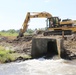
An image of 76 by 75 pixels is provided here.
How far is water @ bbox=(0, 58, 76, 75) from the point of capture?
16.2 m

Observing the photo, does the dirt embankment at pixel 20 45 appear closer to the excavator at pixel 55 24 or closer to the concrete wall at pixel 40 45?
the concrete wall at pixel 40 45

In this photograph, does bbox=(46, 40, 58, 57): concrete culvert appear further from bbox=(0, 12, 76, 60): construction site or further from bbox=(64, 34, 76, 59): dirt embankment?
bbox=(64, 34, 76, 59): dirt embankment

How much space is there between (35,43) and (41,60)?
3026mm

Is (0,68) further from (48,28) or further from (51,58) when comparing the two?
(48,28)

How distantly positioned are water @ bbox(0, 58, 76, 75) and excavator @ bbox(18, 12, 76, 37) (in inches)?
351

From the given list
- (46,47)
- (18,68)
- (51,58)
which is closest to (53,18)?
(46,47)

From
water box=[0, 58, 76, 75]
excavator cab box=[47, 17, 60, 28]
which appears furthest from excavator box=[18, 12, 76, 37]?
water box=[0, 58, 76, 75]

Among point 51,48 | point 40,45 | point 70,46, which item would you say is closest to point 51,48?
point 51,48

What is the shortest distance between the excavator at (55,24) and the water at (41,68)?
893 centimetres

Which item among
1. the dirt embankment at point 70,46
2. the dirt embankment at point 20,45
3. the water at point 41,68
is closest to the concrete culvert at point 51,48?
the dirt embankment at point 70,46

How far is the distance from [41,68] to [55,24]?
48.7 feet

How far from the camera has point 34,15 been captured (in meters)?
34.2

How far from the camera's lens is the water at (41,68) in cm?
1624

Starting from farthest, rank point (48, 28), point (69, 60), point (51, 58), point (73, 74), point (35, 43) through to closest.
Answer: point (48, 28) < point (35, 43) < point (51, 58) < point (69, 60) < point (73, 74)
